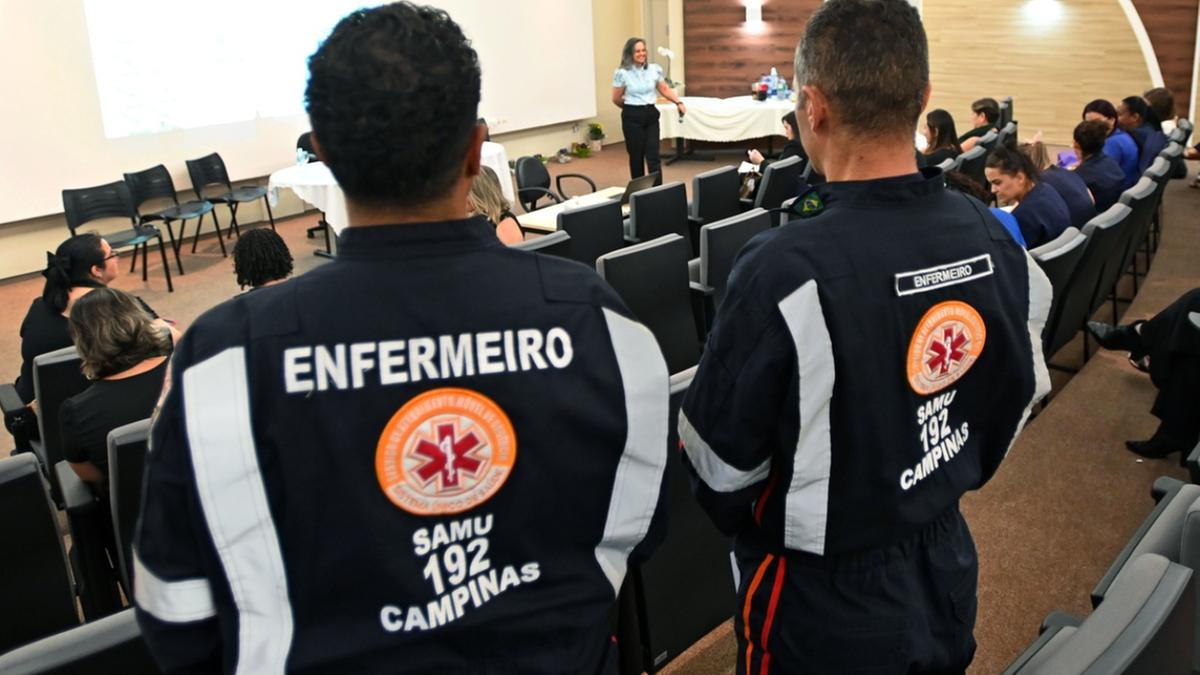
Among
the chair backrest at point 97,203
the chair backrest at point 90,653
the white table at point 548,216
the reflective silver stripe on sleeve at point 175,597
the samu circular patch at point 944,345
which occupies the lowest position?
the white table at point 548,216

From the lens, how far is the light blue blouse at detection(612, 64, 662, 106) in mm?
9234

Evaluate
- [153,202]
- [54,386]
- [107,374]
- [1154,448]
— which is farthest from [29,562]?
[153,202]

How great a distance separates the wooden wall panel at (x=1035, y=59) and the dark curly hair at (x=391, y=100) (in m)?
11.8

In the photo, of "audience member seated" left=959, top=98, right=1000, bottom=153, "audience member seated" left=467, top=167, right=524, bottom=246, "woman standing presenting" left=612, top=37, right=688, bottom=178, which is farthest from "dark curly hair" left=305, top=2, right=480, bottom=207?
"woman standing presenting" left=612, top=37, right=688, bottom=178

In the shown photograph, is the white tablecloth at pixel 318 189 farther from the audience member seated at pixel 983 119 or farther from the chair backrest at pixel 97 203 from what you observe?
the audience member seated at pixel 983 119

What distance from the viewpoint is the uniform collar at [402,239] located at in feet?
3.46

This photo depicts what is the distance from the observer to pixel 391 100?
996 mm

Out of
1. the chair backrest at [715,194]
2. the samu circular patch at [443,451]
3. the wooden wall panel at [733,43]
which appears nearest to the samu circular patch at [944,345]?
the samu circular patch at [443,451]

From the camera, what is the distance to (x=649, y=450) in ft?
3.93

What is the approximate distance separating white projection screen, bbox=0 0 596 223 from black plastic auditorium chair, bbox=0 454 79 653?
5.86 metres

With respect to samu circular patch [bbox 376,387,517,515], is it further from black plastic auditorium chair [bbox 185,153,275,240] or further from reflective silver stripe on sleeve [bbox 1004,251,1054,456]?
black plastic auditorium chair [bbox 185,153,275,240]

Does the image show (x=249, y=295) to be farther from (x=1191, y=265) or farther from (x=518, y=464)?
(x=1191, y=265)

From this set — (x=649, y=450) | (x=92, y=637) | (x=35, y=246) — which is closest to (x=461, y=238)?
(x=649, y=450)

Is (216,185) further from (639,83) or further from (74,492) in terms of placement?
(74,492)
